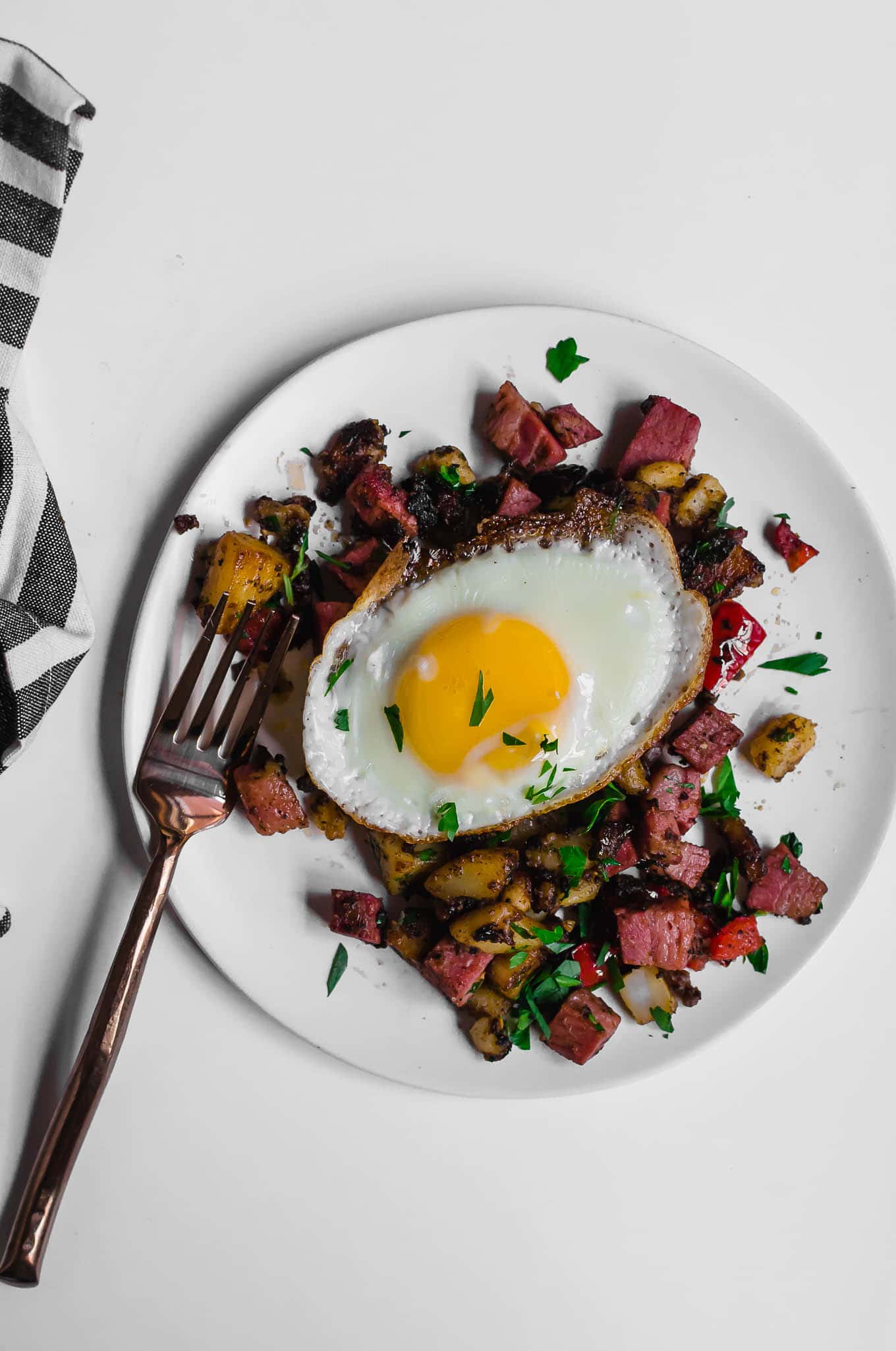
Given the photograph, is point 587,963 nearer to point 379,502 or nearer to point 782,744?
point 782,744

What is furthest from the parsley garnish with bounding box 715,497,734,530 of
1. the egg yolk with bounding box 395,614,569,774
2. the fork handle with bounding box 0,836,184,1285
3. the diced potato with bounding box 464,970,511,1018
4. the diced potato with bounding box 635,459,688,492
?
the fork handle with bounding box 0,836,184,1285

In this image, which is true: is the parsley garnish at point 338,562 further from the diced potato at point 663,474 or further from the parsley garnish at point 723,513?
the parsley garnish at point 723,513

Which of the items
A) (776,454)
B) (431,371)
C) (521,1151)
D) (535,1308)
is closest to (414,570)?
(431,371)

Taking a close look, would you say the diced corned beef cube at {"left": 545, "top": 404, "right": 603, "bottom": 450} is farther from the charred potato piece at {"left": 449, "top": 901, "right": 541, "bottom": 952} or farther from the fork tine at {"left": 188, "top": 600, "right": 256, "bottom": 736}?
the charred potato piece at {"left": 449, "top": 901, "right": 541, "bottom": 952}

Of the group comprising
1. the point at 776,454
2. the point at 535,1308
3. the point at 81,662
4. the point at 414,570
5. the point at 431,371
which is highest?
the point at 776,454

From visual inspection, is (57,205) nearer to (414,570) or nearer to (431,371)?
(431,371)

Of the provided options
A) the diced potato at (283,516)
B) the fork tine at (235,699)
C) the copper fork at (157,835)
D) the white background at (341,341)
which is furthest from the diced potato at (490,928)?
the diced potato at (283,516)

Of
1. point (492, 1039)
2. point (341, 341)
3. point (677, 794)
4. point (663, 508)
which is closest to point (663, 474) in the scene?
point (663, 508)
